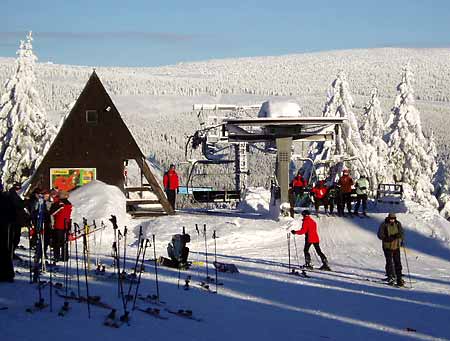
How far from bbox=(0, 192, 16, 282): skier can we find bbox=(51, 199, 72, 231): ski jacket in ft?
11.3

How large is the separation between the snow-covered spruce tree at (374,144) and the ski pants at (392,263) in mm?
36587

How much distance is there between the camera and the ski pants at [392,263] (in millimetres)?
17234

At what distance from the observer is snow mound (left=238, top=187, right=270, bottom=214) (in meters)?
34.6

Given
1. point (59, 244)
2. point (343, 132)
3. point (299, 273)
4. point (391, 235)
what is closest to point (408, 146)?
point (343, 132)

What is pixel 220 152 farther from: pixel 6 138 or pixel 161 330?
pixel 161 330

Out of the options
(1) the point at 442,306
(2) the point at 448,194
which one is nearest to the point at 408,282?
(1) the point at 442,306

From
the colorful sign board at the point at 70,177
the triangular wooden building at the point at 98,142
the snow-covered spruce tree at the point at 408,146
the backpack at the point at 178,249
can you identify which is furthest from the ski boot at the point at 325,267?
the snow-covered spruce tree at the point at 408,146

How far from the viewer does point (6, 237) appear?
13758 mm

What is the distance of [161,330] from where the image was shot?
10.8m

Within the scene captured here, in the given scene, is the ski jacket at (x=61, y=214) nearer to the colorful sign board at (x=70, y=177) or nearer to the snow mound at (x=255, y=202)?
the colorful sign board at (x=70, y=177)

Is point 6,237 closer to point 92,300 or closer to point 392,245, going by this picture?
point 92,300

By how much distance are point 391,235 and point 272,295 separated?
12.5 ft

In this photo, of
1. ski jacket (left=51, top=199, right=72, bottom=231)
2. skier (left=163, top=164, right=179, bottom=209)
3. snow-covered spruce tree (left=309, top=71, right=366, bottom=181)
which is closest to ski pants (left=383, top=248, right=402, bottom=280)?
ski jacket (left=51, top=199, right=72, bottom=231)

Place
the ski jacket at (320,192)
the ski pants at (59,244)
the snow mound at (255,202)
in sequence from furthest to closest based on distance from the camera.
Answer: the snow mound at (255,202) → the ski jacket at (320,192) → the ski pants at (59,244)
